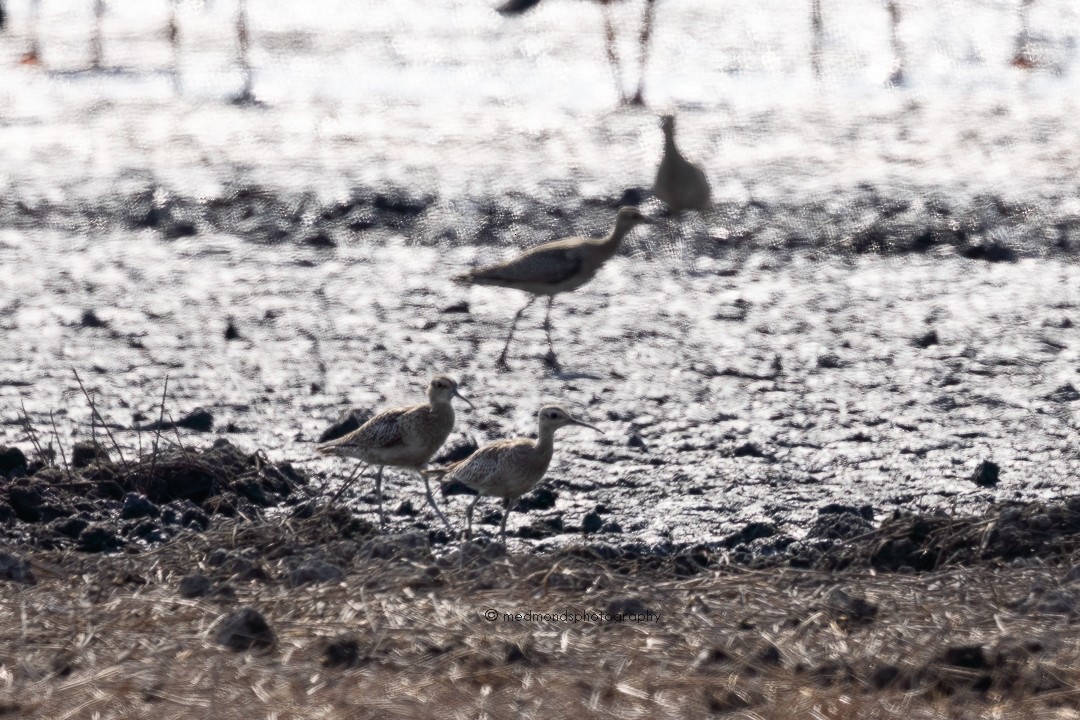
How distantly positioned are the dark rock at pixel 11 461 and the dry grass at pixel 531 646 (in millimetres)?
1708

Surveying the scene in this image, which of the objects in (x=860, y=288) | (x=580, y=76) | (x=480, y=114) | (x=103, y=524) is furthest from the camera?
(x=580, y=76)

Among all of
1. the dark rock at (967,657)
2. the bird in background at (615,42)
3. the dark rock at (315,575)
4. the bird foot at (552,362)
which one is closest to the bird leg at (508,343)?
the bird foot at (552,362)

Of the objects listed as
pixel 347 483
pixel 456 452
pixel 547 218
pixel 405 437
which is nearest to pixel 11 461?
pixel 347 483

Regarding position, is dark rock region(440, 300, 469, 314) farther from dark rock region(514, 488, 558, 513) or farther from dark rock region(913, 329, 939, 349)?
dark rock region(514, 488, 558, 513)

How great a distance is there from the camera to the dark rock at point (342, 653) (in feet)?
20.8

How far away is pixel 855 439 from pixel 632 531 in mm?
1959

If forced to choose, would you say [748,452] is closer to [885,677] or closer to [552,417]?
[552,417]

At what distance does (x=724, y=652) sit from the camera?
6.46m

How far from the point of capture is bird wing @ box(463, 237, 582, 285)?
501 inches

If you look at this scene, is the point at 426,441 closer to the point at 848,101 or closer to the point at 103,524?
the point at 103,524

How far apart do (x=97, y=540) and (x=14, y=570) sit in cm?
101

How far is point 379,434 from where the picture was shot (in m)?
9.10

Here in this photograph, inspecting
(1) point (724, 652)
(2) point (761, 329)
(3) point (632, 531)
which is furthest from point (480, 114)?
(1) point (724, 652)

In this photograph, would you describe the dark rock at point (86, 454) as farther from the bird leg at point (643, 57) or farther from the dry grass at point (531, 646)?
the bird leg at point (643, 57)
